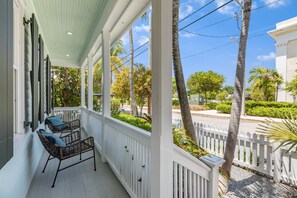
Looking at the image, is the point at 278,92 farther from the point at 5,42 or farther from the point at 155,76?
the point at 5,42

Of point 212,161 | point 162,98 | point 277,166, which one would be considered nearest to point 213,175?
point 212,161

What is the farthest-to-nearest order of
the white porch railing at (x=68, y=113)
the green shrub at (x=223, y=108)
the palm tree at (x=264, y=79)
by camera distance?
the green shrub at (x=223, y=108) → the palm tree at (x=264, y=79) → the white porch railing at (x=68, y=113)

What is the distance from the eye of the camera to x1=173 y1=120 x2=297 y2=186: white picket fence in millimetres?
3020

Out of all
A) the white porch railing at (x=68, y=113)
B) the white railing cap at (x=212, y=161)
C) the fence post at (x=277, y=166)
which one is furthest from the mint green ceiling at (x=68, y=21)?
the fence post at (x=277, y=166)

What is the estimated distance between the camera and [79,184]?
8.70 ft

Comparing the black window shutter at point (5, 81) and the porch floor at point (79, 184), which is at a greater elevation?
the black window shutter at point (5, 81)

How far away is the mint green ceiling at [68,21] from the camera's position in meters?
3.15

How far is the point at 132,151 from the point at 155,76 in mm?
1173

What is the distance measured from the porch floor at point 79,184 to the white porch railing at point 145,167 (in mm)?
152

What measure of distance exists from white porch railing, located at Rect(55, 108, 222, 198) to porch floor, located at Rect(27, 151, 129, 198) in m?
0.15

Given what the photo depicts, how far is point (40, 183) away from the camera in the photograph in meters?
2.66

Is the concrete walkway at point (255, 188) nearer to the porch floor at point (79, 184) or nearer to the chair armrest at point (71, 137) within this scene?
the porch floor at point (79, 184)

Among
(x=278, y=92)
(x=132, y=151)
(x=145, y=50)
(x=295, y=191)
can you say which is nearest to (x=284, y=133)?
(x=295, y=191)

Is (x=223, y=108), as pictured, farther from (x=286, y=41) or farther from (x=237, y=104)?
(x=237, y=104)
